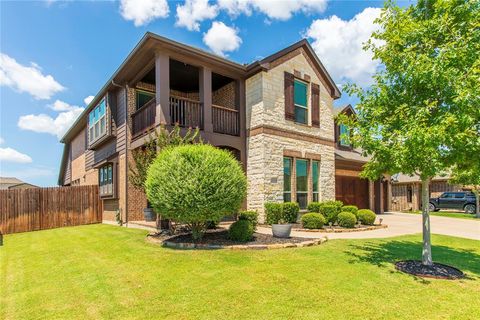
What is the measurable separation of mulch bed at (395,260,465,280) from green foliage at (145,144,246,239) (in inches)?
167

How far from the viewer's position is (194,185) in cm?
746

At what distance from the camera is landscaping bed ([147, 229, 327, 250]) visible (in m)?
7.59

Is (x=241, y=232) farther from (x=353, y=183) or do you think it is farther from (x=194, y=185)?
(x=353, y=183)

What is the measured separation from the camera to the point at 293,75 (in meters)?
14.4

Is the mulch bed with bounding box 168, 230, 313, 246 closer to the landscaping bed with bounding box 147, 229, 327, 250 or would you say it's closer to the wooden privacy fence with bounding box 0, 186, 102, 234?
the landscaping bed with bounding box 147, 229, 327, 250

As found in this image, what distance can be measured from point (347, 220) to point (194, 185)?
7.30 m

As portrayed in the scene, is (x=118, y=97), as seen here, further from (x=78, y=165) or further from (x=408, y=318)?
(x=408, y=318)

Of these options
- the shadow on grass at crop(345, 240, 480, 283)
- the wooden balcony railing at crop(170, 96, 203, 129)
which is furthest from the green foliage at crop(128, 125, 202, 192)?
the shadow on grass at crop(345, 240, 480, 283)

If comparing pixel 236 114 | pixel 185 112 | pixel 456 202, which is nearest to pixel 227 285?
pixel 185 112

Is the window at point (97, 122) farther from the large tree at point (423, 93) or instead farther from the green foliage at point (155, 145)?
the large tree at point (423, 93)

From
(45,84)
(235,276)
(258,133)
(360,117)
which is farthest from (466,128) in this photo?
(45,84)

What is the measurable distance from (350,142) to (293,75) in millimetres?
8566

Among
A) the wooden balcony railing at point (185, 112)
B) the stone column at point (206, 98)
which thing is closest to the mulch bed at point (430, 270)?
the stone column at point (206, 98)

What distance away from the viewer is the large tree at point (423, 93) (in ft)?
18.1
